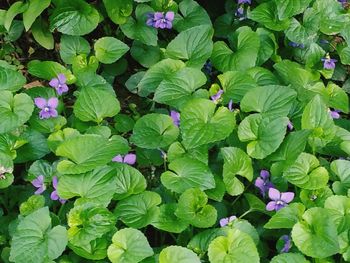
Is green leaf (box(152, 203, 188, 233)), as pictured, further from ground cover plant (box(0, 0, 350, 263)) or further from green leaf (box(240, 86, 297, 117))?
green leaf (box(240, 86, 297, 117))

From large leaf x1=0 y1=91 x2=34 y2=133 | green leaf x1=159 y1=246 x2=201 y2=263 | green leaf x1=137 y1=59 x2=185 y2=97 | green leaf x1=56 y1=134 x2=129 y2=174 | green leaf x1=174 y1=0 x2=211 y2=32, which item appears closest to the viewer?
green leaf x1=159 y1=246 x2=201 y2=263

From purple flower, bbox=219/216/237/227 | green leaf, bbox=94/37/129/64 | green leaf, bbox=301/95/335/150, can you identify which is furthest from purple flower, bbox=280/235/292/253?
green leaf, bbox=94/37/129/64

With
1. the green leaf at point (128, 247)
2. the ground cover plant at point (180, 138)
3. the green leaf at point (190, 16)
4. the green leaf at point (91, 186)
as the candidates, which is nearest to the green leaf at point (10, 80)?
the ground cover plant at point (180, 138)

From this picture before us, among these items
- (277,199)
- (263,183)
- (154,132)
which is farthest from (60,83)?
(277,199)

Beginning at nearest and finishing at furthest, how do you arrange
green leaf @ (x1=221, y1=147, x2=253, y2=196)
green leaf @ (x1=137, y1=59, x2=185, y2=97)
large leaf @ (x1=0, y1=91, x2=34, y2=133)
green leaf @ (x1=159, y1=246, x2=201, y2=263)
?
green leaf @ (x1=159, y1=246, x2=201, y2=263), green leaf @ (x1=221, y1=147, x2=253, y2=196), large leaf @ (x1=0, y1=91, x2=34, y2=133), green leaf @ (x1=137, y1=59, x2=185, y2=97)

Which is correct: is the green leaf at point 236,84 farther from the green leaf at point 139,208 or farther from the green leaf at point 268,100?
the green leaf at point 139,208
